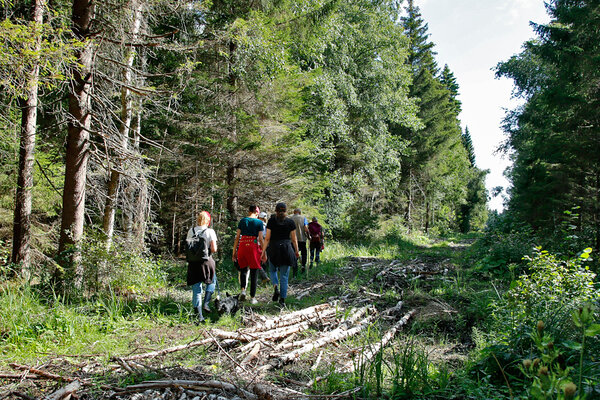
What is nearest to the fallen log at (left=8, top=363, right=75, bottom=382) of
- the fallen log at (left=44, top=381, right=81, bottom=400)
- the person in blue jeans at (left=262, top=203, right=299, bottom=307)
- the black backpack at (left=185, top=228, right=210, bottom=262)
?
the fallen log at (left=44, top=381, right=81, bottom=400)

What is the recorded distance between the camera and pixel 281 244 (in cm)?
730

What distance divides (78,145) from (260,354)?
5834 mm

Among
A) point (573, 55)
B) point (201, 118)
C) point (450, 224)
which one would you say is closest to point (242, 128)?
point (201, 118)

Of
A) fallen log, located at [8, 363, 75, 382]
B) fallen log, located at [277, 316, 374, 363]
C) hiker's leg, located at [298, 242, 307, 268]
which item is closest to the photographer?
fallen log, located at [8, 363, 75, 382]

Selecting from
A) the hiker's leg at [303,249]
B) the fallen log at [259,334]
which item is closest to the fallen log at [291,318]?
the fallen log at [259,334]

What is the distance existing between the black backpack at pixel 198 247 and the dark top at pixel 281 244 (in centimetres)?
143

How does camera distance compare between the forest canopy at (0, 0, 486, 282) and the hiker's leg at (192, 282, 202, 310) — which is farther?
the forest canopy at (0, 0, 486, 282)

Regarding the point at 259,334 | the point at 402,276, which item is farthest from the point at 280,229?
the point at 402,276

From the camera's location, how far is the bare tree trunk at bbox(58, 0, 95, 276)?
23.6 ft

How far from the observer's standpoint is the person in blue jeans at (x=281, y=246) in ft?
23.8

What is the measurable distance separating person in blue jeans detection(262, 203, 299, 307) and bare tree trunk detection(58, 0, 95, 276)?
3942mm

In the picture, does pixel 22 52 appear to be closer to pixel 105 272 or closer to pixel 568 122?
pixel 105 272

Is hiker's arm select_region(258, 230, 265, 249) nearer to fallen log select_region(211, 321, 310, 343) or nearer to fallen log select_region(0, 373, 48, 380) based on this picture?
fallen log select_region(211, 321, 310, 343)

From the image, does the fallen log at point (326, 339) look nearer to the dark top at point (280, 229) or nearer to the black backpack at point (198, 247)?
the dark top at point (280, 229)
